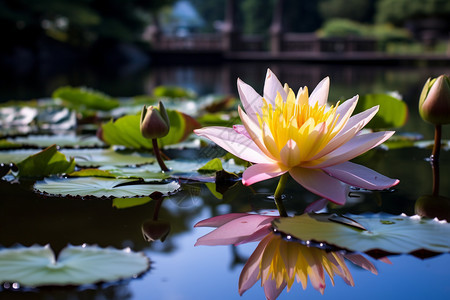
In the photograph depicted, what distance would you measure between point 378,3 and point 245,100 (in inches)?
780

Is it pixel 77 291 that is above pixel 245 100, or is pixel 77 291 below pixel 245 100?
below

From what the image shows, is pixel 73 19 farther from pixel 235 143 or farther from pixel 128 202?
pixel 235 143

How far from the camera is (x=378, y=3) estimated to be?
63.0ft

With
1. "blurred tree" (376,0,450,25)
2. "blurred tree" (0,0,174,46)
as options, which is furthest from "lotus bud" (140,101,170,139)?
"blurred tree" (376,0,450,25)

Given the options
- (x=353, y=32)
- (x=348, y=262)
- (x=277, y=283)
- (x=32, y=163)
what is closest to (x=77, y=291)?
(x=277, y=283)

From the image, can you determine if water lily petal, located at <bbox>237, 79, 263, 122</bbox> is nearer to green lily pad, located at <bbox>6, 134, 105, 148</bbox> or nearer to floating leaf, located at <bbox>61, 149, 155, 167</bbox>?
floating leaf, located at <bbox>61, 149, 155, 167</bbox>

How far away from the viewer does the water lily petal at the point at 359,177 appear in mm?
816

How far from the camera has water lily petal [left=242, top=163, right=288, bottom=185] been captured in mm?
771

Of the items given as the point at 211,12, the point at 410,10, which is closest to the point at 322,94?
the point at 410,10

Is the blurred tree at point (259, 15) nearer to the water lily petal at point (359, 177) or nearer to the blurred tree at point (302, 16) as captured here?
the blurred tree at point (302, 16)

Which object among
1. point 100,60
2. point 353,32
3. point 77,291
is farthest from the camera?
point 353,32

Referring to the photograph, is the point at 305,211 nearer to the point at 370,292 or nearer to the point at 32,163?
the point at 370,292

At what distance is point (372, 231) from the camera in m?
0.72

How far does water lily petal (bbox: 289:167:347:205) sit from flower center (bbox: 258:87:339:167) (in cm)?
2
